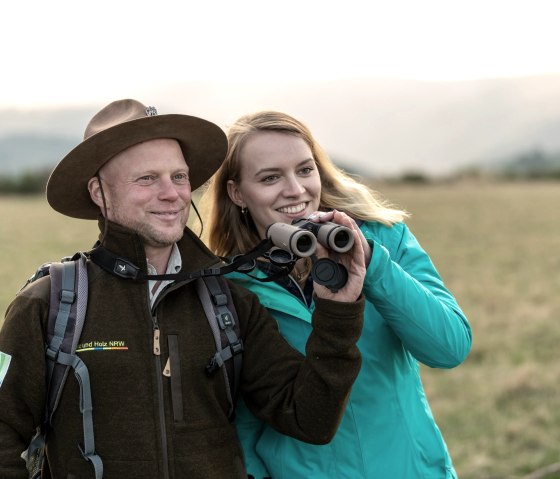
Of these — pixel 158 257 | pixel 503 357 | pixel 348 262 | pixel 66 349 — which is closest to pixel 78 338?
pixel 66 349

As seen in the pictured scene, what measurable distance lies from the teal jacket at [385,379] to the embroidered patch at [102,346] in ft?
2.11

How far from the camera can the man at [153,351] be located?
284 cm

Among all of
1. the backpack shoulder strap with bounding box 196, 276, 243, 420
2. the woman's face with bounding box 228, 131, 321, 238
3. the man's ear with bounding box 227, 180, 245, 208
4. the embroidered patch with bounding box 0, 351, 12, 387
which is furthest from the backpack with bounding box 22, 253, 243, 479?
the man's ear with bounding box 227, 180, 245, 208

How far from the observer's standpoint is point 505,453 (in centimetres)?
709

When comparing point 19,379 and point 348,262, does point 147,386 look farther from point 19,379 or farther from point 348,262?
point 348,262

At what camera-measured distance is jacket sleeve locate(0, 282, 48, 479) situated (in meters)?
2.79

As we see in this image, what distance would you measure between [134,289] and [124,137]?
58 cm

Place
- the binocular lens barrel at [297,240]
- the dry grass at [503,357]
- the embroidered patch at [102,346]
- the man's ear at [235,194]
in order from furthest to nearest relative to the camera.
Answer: the dry grass at [503,357]
the man's ear at [235,194]
the embroidered patch at [102,346]
the binocular lens barrel at [297,240]

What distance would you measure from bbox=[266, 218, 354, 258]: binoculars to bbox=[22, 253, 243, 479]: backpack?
15.3 inches

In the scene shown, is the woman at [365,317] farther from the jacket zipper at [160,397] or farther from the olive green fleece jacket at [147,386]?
the jacket zipper at [160,397]

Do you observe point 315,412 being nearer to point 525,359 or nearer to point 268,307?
point 268,307

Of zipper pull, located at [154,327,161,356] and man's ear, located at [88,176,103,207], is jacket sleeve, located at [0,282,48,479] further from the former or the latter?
man's ear, located at [88,176,103,207]

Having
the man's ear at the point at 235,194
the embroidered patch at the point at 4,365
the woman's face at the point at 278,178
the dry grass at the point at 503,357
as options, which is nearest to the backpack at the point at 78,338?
the embroidered patch at the point at 4,365

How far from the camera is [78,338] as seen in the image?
2.85 metres
